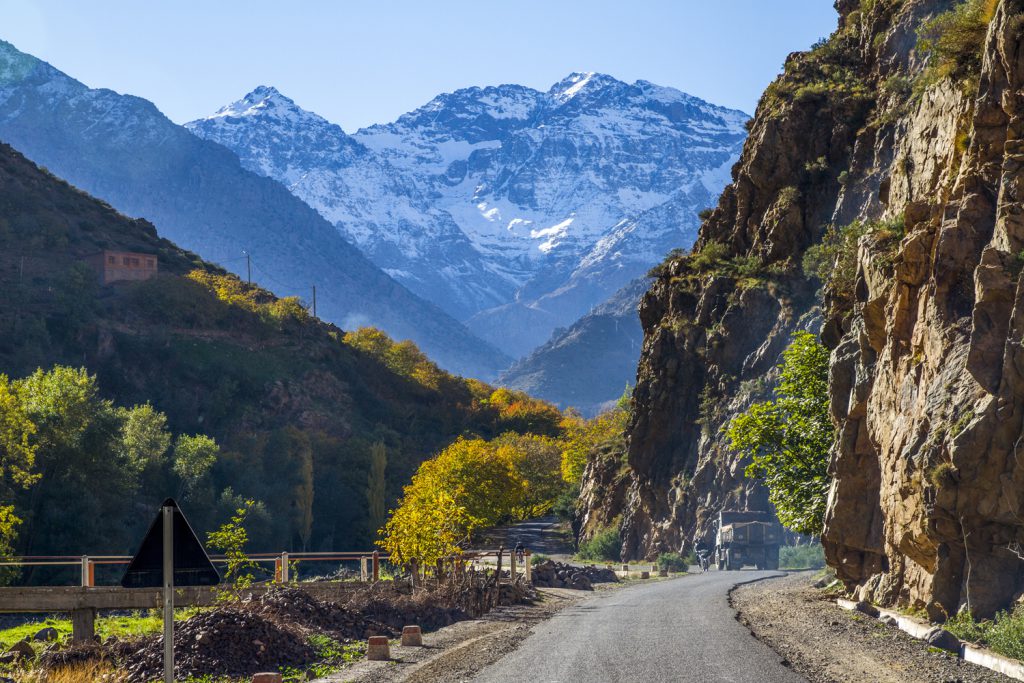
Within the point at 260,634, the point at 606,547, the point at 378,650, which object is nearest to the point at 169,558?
the point at 260,634

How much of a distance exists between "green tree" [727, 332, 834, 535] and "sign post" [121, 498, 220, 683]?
24.6 metres

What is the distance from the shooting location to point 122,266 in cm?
12012

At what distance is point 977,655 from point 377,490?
262ft

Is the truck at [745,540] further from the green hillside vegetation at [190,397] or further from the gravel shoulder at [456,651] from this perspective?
the green hillside vegetation at [190,397]

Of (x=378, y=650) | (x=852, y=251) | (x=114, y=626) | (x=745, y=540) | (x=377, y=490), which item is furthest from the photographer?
(x=377, y=490)

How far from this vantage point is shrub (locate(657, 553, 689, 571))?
60375 mm

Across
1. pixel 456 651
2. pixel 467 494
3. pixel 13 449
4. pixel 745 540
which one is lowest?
pixel 456 651

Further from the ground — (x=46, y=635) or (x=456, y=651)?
(x=46, y=635)

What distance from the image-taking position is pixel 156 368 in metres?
108

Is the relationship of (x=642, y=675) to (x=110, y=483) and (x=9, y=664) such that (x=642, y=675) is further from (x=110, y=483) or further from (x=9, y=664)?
(x=110, y=483)

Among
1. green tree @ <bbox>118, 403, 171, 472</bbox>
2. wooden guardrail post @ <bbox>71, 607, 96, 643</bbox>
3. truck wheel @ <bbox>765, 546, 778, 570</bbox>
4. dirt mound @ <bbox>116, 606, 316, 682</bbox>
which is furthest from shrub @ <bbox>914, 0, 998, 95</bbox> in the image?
green tree @ <bbox>118, 403, 171, 472</bbox>

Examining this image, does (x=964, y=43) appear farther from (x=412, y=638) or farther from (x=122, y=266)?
(x=122, y=266)

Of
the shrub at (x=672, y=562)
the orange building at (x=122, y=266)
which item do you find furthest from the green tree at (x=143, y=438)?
the orange building at (x=122, y=266)

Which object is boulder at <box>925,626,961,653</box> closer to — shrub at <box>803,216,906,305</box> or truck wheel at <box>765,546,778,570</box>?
shrub at <box>803,216,906,305</box>
